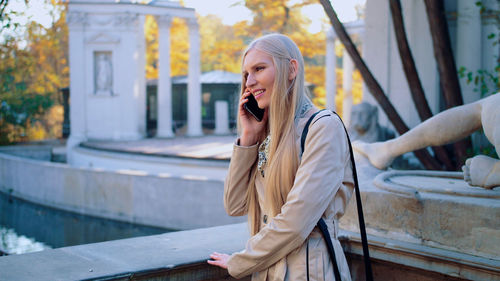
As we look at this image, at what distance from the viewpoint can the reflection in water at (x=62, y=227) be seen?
385 inches

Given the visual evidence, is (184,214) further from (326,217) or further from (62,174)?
(326,217)

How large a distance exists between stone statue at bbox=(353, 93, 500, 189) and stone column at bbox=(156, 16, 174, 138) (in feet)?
81.0

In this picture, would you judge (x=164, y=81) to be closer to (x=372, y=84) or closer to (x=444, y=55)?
(x=372, y=84)

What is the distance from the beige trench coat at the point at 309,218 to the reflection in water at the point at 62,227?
7.62m

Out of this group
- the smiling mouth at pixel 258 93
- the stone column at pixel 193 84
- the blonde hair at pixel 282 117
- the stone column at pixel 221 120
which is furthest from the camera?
the stone column at pixel 221 120

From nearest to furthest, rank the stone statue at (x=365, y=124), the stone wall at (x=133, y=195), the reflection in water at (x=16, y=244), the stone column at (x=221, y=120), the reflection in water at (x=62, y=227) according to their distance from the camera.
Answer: the reflection in water at (x=16, y=244) → the reflection in water at (x=62, y=227) → the stone wall at (x=133, y=195) → the stone statue at (x=365, y=124) → the stone column at (x=221, y=120)

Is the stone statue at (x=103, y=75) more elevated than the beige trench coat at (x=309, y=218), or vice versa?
the stone statue at (x=103, y=75)

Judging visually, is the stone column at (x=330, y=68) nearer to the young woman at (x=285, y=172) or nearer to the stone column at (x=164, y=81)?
the stone column at (x=164, y=81)

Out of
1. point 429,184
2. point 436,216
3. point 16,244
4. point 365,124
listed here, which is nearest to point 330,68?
point 365,124

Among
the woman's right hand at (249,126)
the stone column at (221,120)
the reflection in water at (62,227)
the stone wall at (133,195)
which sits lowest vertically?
the reflection in water at (62,227)

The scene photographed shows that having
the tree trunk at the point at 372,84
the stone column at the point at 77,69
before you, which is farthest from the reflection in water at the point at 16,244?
the stone column at the point at 77,69

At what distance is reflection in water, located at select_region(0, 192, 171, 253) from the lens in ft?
32.1

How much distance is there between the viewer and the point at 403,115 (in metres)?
11.7

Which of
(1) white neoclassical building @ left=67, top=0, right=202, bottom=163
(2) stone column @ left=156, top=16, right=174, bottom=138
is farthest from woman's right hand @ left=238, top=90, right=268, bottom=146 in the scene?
(2) stone column @ left=156, top=16, right=174, bottom=138
